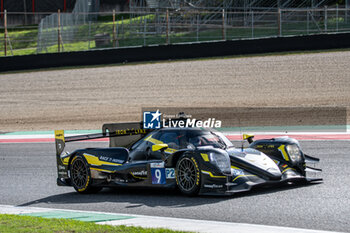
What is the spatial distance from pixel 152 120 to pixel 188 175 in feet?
5.00

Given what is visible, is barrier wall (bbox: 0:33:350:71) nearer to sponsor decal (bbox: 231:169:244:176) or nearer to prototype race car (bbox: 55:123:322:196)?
prototype race car (bbox: 55:123:322:196)

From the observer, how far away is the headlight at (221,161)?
9.06 m

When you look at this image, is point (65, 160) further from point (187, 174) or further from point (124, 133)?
point (187, 174)

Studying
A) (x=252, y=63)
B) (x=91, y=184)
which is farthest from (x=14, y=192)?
(x=252, y=63)

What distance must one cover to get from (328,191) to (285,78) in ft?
54.6

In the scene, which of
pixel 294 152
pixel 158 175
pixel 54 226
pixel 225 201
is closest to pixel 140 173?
pixel 158 175

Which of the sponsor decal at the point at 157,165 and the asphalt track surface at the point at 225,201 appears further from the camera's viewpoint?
the sponsor decal at the point at 157,165

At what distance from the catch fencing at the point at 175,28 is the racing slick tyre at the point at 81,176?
18247 mm

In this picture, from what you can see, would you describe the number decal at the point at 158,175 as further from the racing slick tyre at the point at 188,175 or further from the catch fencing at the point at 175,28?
the catch fencing at the point at 175,28

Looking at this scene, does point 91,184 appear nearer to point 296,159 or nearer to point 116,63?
point 296,159

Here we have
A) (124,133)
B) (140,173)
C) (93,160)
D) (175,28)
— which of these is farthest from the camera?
(175,28)

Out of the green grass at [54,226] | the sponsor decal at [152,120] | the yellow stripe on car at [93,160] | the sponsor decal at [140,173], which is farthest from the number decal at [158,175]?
the green grass at [54,226]

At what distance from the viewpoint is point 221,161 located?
914 centimetres

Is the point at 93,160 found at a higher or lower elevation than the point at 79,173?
higher
